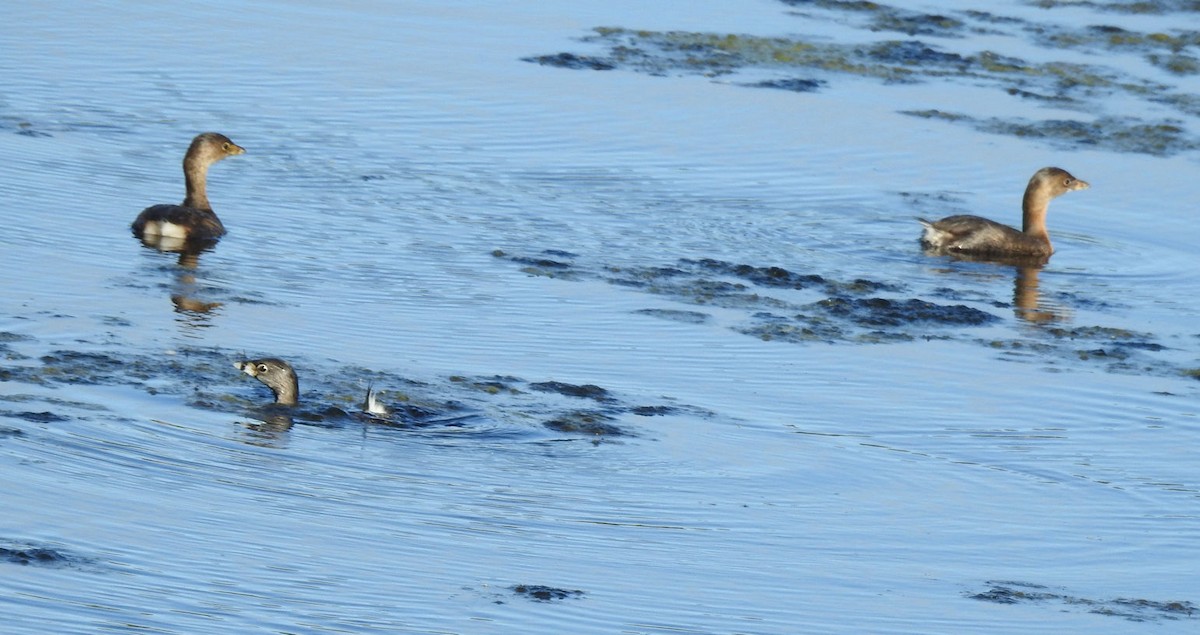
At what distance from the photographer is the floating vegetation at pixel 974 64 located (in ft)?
71.1

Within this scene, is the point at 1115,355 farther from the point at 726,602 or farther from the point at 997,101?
the point at 997,101

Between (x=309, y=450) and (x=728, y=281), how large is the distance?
5.39m

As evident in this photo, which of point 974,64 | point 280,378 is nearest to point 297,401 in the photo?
point 280,378

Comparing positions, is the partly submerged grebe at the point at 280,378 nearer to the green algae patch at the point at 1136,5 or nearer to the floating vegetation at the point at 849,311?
the floating vegetation at the point at 849,311

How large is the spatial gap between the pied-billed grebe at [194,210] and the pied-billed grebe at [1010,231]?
5.55m

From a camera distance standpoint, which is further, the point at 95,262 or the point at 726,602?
the point at 95,262

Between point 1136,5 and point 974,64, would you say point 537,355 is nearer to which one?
point 974,64

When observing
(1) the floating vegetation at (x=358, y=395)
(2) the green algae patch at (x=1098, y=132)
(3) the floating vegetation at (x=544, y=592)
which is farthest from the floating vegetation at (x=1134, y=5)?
(3) the floating vegetation at (x=544, y=592)

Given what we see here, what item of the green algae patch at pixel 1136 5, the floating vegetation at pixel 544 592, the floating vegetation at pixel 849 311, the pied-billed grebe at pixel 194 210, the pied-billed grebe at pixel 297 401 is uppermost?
the green algae patch at pixel 1136 5

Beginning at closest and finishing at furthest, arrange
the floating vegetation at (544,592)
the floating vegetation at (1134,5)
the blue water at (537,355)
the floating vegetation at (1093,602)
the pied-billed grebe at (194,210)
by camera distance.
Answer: the floating vegetation at (544,592), the blue water at (537,355), the floating vegetation at (1093,602), the pied-billed grebe at (194,210), the floating vegetation at (1134,5)

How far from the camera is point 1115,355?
1479cm

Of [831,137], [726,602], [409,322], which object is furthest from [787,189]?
[726,602]

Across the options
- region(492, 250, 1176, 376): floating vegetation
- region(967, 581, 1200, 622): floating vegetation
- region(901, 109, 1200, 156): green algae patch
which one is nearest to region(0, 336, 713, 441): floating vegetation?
region(492, 250, 1176, 376): floating vegetation

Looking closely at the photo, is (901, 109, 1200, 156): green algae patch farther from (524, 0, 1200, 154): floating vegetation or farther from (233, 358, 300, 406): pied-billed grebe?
(233, 358, 300, 406): pied-billed grebe
